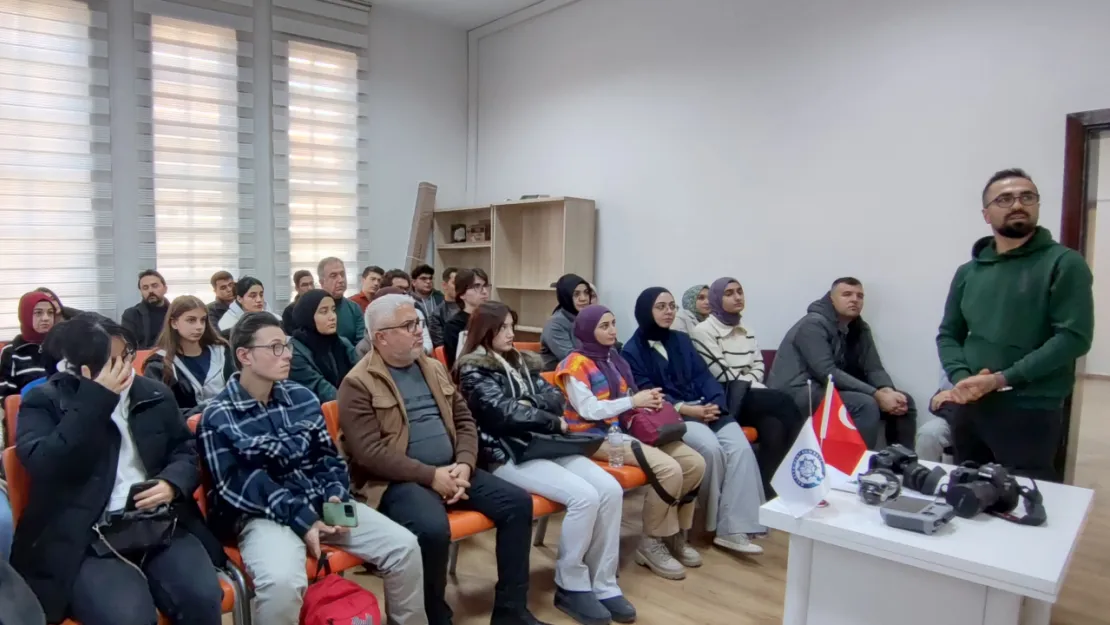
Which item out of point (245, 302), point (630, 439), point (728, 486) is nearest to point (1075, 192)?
point (728, 486)

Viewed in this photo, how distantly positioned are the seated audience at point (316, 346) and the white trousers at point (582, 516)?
1051 millimetres

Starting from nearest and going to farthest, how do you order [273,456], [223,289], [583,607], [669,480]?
[273,456] → [583,607] → [669,480] → [223,289]

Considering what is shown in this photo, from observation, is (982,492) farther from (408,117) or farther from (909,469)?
(408,117)

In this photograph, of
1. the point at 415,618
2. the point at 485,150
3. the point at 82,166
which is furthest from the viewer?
the point at 485,150

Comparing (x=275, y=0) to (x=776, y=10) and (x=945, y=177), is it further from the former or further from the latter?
(x=945, y=177)

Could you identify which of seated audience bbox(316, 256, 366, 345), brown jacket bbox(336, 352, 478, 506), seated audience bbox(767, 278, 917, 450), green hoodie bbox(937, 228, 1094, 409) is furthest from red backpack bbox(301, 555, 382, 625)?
seated audience bbox(767, 278, 917, 450)

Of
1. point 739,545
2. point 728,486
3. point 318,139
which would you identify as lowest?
point 739,545

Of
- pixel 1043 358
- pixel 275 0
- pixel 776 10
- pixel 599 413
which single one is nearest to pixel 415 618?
pixel 599 413

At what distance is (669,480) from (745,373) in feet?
3.71

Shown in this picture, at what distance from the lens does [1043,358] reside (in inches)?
88.7

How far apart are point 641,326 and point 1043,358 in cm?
173

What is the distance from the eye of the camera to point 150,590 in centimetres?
182

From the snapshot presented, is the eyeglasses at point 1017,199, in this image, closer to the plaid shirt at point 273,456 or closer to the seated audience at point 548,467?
the seated audience at point 548,467

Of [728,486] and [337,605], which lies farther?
[728,486]
